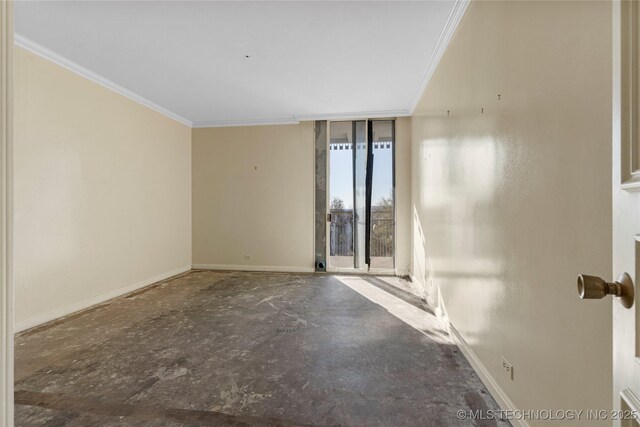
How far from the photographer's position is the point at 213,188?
599 centimetres

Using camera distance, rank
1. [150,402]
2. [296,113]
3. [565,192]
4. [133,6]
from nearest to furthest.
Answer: [565,192] → [150,402] → [133,6] → [296,113]

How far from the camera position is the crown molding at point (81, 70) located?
299cm

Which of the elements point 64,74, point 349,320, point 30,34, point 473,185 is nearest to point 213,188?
point 64,74

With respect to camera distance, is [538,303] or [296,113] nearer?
[538,303]

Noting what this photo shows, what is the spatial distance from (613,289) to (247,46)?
11.3 ft

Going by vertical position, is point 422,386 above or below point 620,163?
below

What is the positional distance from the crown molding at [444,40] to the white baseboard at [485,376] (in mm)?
2793

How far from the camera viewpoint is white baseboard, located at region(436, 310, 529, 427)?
169 cm

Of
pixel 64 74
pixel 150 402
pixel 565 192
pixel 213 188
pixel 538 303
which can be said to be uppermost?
pixel 64 74

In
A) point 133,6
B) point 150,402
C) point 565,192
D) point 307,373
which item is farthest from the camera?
point 133,6

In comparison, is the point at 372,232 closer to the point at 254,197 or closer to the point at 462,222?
the point at 254,197

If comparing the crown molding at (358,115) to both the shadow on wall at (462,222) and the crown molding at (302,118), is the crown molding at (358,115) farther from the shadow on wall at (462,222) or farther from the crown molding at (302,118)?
the shadow on wall at (462,222)

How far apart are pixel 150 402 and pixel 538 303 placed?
2.39m

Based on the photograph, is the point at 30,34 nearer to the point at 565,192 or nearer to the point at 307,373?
the point at 307,373
